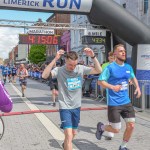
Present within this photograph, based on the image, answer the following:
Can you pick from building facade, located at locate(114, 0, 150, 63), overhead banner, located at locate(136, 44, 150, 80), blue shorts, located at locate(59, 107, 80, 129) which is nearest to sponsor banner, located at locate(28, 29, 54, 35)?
overhead banner, located at locate(136, 44, 150, 80)

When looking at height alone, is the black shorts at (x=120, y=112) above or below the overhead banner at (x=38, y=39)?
below

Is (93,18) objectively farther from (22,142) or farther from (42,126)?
(22,142)

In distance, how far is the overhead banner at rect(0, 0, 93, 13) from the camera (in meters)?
11.7

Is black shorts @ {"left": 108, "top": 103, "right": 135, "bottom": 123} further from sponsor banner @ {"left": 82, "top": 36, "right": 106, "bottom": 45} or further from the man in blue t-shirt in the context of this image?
sponsor banner @ {"left": 82, "top": 36, "right": 106, "bottom": 45}

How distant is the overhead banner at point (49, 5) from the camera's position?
38.3ft

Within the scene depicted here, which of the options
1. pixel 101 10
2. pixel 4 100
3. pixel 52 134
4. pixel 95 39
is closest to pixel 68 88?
pixel 4 100

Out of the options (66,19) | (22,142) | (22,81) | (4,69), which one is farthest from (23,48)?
(22,142)

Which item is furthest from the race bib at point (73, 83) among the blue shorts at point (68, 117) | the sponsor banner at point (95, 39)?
the sponsor banner at point (95, 39)

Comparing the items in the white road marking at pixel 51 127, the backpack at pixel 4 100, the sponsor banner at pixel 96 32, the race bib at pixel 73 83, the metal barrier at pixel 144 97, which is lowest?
the white road marking at pixel 51 127

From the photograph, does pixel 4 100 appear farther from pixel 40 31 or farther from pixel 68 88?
pixel 40 31

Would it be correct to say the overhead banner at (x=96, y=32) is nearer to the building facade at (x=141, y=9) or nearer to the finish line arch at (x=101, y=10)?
the finish line arch at (x=101, y=10)

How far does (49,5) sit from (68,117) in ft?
25.2

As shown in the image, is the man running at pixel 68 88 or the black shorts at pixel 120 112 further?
the black shorts at pixel 120 112

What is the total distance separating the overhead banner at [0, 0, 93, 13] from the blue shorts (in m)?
7.41
